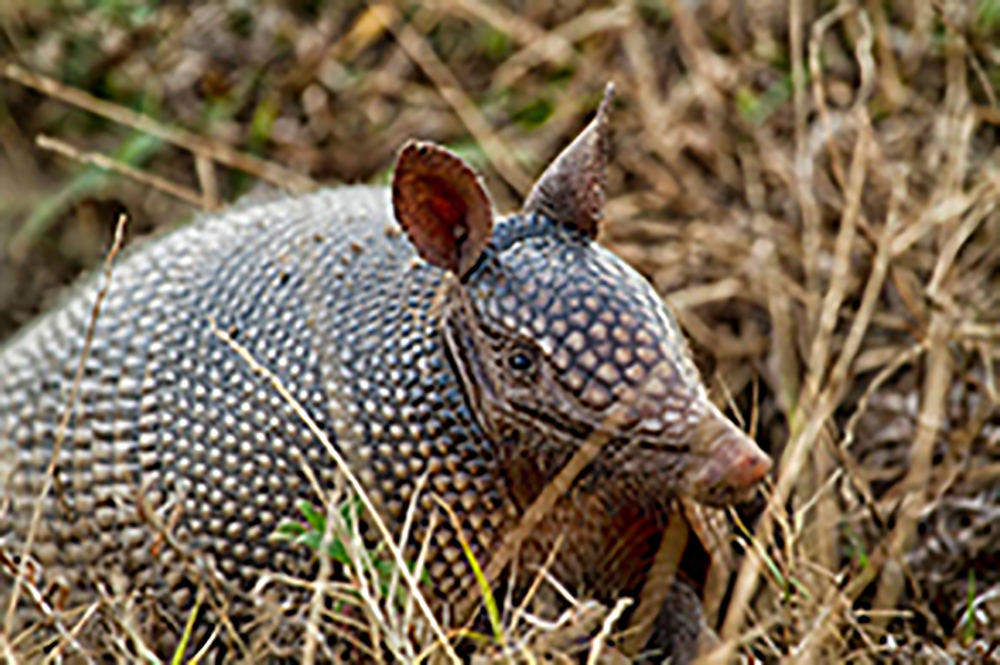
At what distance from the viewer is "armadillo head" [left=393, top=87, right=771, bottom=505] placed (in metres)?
2.85

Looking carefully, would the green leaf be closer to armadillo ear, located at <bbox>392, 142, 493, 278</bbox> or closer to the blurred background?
armadillo ear, located at <bbox>392, 142, 493, 278</bbox>

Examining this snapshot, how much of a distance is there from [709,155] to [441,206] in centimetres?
242

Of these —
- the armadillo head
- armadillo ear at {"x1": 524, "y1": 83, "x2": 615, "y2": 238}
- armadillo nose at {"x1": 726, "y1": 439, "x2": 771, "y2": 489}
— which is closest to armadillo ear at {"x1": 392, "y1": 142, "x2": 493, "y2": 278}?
the armadillo head

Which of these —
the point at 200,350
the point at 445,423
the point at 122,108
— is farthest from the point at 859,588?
the point at 122,108

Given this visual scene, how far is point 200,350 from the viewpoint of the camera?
3559mm

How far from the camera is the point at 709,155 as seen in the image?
5.33 m

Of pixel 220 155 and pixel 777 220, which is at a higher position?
pixel 220 155

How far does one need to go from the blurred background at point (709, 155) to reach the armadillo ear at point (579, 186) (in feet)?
3.55

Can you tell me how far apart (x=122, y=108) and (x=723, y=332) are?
2.33 metres

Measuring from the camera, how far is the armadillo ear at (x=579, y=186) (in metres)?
3.09

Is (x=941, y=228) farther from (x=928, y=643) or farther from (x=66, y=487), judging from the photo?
(x=66, y=487)

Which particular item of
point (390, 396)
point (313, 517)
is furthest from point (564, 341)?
point (313, 517)

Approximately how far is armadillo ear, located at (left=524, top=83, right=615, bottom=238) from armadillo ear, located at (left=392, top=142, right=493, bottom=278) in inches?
5.2

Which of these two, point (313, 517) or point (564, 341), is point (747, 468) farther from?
point (313, 517)
